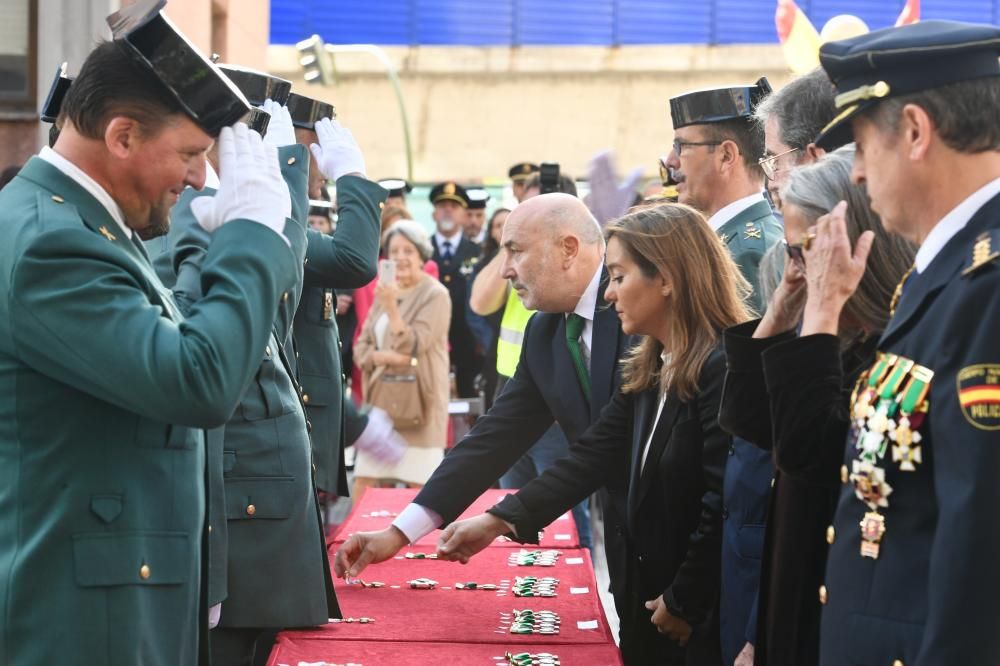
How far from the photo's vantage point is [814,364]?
2410mm

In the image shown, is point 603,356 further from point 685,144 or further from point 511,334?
point 511,334

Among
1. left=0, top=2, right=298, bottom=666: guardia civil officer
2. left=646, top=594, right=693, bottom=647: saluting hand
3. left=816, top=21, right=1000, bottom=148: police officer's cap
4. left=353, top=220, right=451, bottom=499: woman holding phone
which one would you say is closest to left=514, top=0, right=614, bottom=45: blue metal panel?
left=353, top=220, right=451, bottom=499: woman holding phone

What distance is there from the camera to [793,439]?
2.40 meters

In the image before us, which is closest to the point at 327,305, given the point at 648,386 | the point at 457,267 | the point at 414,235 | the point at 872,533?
the point at 648,386

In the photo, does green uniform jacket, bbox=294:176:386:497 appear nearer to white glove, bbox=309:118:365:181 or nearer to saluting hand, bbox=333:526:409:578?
white glove, bbox=309:118:365:181

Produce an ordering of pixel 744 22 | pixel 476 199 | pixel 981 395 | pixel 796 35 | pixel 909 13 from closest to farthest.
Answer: pixel 981 395 → pixel 796 35 → pixel 476 199 → pixel 909 13 → pixel 744 22

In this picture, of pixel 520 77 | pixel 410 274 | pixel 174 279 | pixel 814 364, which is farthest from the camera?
pixel 520 77

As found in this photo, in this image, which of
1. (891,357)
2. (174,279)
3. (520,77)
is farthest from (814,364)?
(520,77)

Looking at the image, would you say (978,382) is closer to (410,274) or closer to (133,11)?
(133,11)

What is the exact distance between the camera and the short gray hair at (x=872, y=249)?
2.63 meters

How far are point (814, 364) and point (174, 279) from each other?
1.67m

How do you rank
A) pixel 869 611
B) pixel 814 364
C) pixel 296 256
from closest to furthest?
pixel 869 611 < pixel 814 364 < pixel 296 256

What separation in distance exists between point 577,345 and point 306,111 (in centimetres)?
116

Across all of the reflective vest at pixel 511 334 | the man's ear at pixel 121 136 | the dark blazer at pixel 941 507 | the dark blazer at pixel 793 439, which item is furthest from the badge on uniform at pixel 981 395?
the reflective vest at pixel 511 334
